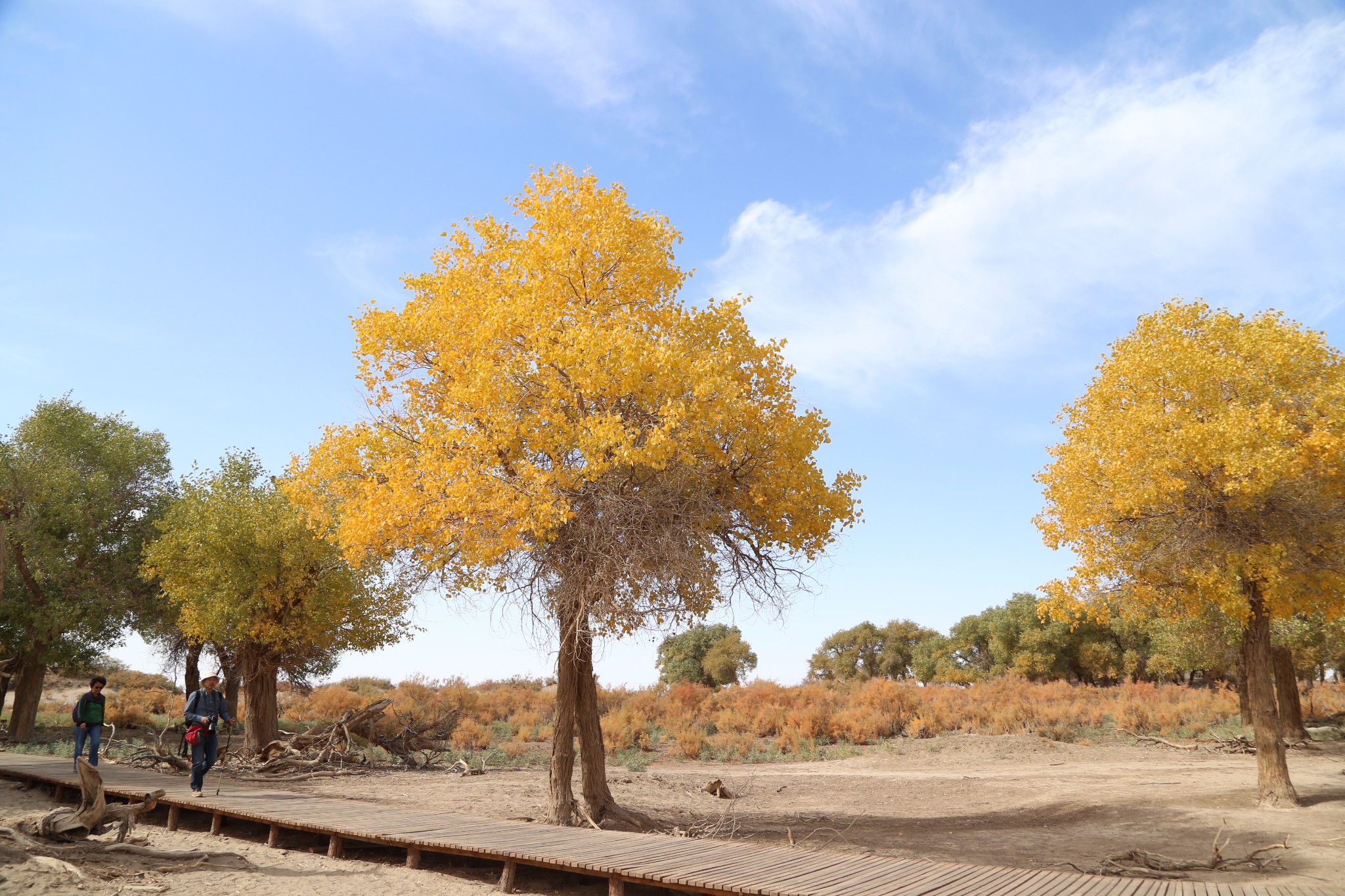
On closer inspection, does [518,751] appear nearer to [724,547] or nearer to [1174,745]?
[724,547]

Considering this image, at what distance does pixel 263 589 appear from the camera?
22484mm

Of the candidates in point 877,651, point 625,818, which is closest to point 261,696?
point 625,818

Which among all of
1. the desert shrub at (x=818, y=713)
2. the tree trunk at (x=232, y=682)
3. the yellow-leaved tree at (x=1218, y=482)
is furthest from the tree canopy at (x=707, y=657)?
the yellow-leaved tree at (x=1218, y=482)

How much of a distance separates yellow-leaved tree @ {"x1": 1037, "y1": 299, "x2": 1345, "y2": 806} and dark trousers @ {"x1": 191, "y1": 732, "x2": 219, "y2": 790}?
1585 centimetres

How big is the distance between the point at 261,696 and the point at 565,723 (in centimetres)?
1380

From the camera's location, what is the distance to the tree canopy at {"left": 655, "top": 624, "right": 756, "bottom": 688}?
5978 cm

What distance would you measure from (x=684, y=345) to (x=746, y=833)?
8.24 m

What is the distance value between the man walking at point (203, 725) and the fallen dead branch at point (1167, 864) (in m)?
13.2

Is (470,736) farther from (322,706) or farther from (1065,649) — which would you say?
(1065,649)

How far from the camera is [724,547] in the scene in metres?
13.9

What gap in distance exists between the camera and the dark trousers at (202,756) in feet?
44.8

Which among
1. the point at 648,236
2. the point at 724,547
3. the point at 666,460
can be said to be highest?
the point at 648,236

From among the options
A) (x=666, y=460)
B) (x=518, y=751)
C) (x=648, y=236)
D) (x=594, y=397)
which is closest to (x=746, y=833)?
(x=666, y=460)

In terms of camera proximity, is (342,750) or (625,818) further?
(342,750)
